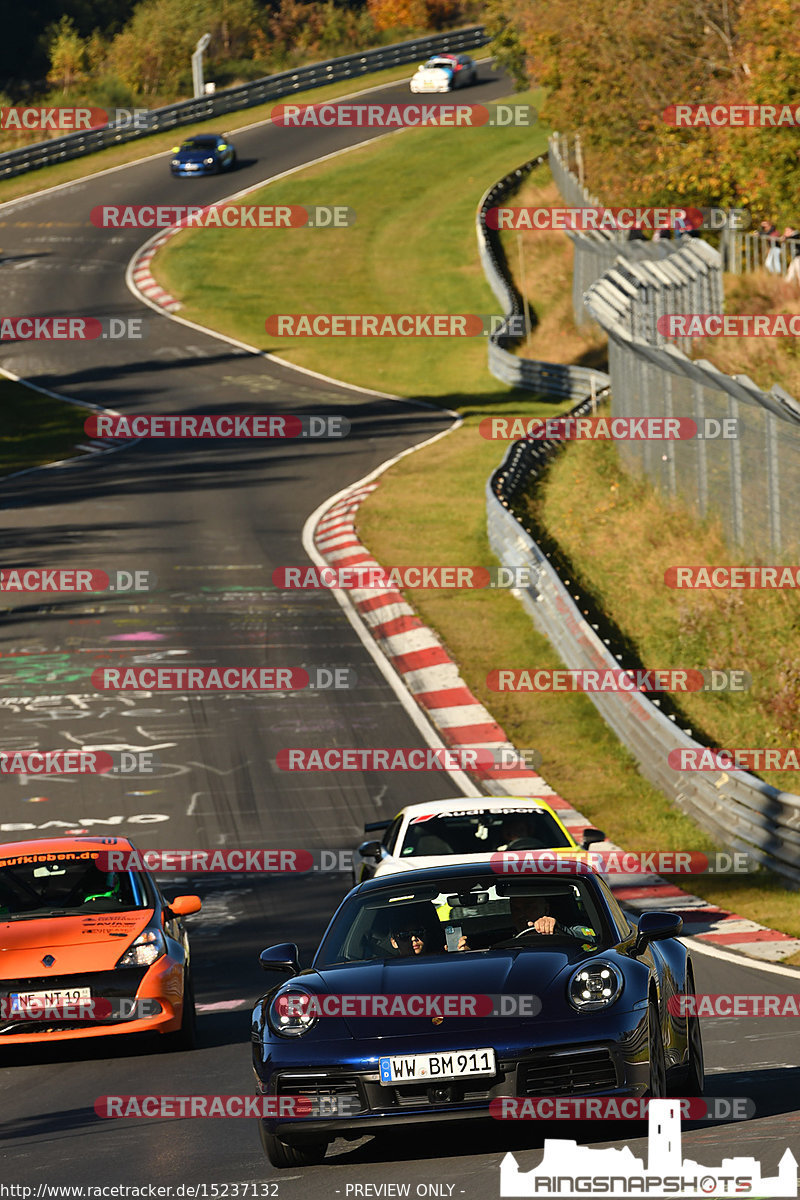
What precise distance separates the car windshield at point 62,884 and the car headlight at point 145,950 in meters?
0.42

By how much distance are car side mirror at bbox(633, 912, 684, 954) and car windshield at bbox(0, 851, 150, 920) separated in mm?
4514

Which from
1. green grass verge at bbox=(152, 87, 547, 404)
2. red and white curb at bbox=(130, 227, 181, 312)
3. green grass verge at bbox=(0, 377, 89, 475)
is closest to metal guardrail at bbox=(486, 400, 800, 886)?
green grass verge at bbox=(0, 377, 89, 475)

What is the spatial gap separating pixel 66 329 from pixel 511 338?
42.4ft

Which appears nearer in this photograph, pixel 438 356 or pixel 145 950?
pixel 145 950

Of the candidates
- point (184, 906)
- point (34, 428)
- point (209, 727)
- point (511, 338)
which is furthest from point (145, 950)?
point (511, 338)

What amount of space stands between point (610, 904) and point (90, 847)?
15.6 feet

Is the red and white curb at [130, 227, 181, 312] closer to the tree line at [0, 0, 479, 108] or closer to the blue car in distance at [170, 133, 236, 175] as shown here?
the blue car in distance at [170, 133, 236, 175]

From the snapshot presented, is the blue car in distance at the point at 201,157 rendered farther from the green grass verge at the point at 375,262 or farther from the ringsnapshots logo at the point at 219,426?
the ringsnapshots logo at the point at 219,426

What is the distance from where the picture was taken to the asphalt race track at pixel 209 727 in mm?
7848

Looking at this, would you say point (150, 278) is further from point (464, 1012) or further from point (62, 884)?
point (464, 1012)

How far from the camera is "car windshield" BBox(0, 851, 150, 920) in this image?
11.8m

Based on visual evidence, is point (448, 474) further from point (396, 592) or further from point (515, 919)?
point (515, 919)

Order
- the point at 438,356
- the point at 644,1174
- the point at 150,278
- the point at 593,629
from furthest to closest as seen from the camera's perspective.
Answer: the point at 150,278 < the point at 438,356 < the point at 593,629 < the point at 644,1174

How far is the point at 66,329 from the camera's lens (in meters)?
52.6
